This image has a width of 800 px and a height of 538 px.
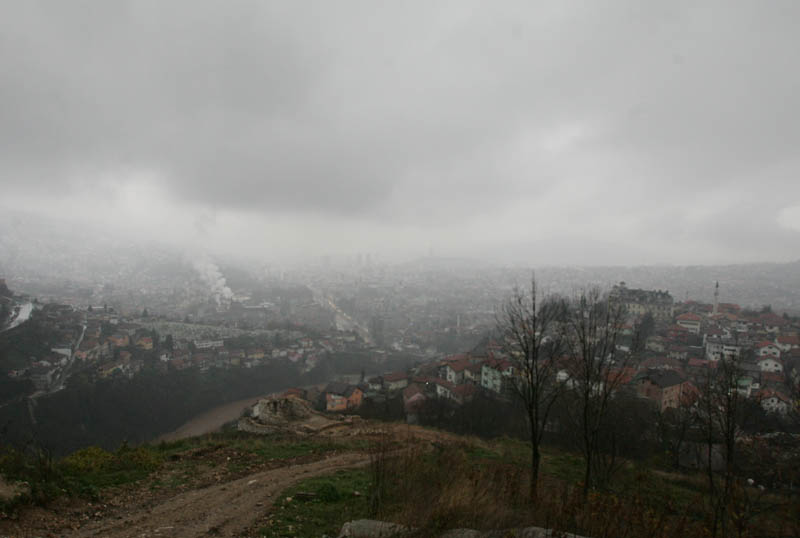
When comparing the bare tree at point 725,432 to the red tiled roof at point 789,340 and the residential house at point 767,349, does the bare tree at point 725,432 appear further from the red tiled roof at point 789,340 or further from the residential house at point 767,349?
the red tiled roof at point 789,340

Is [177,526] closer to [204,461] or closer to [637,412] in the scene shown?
[204,461]

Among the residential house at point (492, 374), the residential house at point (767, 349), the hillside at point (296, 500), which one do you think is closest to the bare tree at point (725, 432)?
the hillside at point (296, 500)

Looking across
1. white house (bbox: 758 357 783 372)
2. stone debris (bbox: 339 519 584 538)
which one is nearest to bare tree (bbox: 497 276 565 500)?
stone debris (bbox: 339 519 584 538)

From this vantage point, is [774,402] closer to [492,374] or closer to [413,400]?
[492,374]

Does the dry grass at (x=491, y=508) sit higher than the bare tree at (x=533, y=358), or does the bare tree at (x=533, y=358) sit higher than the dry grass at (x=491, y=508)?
the bare tree at (x=533, y=358)

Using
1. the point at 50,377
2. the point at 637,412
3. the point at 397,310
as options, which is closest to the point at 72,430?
the point at 50,377

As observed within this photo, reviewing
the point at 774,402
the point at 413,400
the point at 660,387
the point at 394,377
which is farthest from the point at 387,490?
the point at 394,377

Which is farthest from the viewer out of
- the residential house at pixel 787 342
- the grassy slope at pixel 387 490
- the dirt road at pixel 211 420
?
the residential house at pixel 787 342

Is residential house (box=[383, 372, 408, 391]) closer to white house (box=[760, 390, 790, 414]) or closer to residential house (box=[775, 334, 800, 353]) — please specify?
white house (box=[760, 390, 790, 414])

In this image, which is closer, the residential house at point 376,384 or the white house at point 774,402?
the white house at point 774,402
